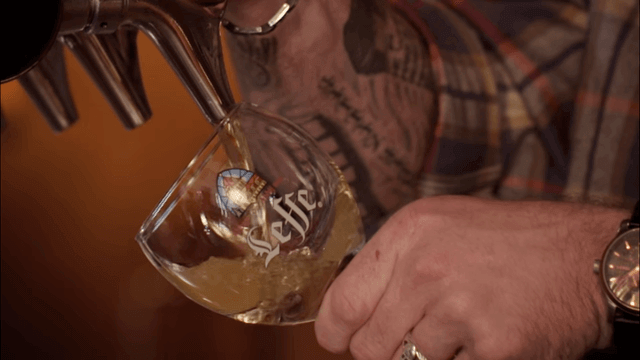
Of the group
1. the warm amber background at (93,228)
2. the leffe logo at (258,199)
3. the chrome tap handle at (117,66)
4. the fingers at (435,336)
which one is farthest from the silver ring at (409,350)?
the warm amber background at (93,228)

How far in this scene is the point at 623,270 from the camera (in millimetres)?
520

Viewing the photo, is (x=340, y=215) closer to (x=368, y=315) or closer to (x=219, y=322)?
(x=368, y=315)

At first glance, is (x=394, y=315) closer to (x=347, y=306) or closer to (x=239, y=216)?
(x=347, y=306)

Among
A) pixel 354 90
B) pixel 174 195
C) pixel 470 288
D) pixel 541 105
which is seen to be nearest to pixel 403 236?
pixel 470 288

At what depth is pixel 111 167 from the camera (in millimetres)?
1068

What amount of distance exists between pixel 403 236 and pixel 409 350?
8 centimetres

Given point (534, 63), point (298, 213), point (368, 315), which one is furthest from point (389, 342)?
point (534, 63)

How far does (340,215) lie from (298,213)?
0.13 ft

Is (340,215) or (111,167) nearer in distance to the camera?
(340,215)

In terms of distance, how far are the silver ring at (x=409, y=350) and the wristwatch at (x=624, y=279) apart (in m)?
0.20

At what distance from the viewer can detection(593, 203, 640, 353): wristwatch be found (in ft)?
1.70

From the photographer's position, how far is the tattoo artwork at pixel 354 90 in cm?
75

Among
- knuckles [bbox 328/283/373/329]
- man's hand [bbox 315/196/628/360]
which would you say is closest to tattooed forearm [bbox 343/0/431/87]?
man's hand [bbox 315/196/628/360]

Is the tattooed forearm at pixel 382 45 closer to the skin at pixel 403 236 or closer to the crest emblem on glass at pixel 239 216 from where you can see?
the skin at pixel 403 236
